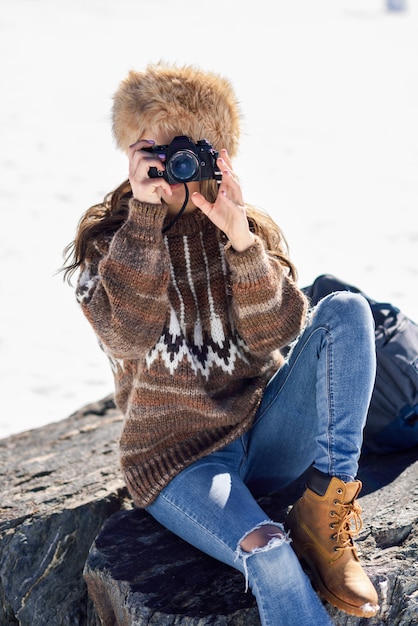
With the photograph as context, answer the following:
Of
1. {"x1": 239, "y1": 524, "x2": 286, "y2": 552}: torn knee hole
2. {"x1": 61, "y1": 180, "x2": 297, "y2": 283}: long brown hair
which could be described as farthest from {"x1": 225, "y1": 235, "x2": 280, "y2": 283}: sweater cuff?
{"x1": 239, "y1": 524, "x2": 286, "y2": 552}: torn knee hole

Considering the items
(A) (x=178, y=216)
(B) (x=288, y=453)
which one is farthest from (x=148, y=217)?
(B) (x=288, y=453)

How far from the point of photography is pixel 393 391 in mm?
2469

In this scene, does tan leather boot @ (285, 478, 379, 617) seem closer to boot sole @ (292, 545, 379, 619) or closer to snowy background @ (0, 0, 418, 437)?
boot sole @ (292, 545, 379, 619)

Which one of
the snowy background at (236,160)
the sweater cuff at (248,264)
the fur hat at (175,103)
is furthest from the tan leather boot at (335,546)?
the snowy background at (236,160)

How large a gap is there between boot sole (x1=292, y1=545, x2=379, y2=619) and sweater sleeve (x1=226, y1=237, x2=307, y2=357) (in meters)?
0.56

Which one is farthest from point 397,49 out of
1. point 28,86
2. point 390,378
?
point 390,378

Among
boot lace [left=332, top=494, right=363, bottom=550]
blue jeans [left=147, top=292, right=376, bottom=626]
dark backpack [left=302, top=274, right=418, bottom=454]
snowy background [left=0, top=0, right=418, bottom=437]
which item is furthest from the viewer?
snowy background [left=0, top=0, right=418, bottom=437]

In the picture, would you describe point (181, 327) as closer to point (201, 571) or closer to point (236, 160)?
point (201, 571)

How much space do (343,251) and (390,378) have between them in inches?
155

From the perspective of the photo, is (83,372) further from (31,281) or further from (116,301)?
(116,301)

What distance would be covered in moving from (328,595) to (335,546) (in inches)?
4.5

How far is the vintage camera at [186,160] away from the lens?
196 centimetres

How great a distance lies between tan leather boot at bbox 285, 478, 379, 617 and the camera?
180 centimetres

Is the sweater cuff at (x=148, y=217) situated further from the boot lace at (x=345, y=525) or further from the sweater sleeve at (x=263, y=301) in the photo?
the boot lace at (x=345, y=525)
